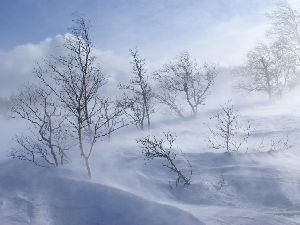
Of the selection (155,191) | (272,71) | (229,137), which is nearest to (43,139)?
(155,191)

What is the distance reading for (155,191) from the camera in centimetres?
1611

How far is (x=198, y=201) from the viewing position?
1502cm

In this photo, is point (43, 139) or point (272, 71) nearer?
point (43, 139)

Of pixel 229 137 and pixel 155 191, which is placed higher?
pixel 229 137

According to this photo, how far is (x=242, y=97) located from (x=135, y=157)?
1693 inches

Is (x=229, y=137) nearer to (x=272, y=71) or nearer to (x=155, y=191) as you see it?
(x=155, y=191)

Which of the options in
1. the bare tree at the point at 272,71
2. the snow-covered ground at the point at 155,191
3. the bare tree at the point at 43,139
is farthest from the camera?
the bare tree at the point at 272,71

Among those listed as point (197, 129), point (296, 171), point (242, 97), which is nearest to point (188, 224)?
point (296, 171)

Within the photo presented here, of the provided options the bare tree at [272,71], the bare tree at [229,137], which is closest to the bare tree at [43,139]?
the bare tree at [229,137]

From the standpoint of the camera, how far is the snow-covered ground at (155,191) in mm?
13359

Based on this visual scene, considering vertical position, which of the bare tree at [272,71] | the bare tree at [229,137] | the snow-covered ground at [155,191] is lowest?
the snow-covered ground at [155,191]

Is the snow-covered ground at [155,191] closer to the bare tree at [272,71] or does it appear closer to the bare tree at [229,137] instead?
the bare tree at [229,137]

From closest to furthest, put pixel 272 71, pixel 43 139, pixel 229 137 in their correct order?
pixel 43 139 < pixel 229 137 < pixel 272 71

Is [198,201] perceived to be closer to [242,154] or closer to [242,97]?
[242,154]
